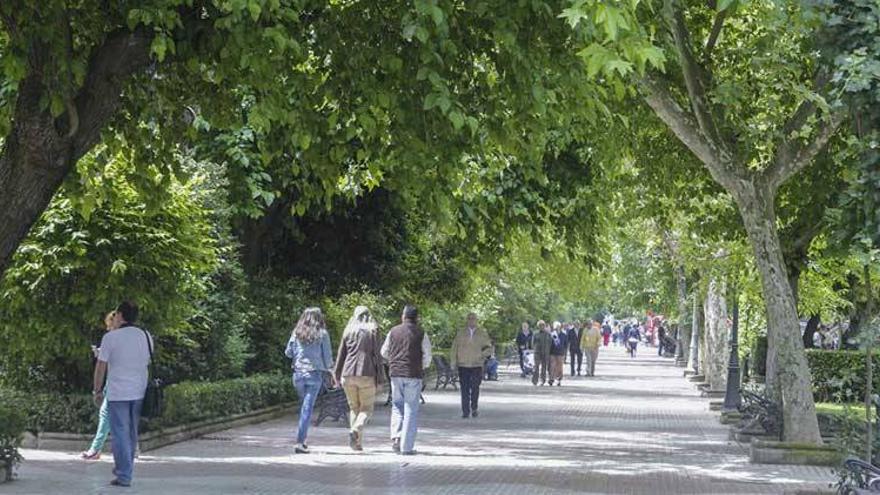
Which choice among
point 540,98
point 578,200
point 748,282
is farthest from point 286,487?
point 748,282

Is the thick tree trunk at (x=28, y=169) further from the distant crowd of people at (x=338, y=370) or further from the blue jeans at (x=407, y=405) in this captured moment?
the blue jeans at (x=407, y=405)

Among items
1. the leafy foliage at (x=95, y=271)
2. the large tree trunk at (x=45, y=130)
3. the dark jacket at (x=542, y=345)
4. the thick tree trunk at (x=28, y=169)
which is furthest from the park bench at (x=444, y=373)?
the thick tree trunk at (x=28, y=169)

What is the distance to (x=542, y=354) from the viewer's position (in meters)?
37.8

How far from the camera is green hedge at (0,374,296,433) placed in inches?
635

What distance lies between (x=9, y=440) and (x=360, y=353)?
4733 mm

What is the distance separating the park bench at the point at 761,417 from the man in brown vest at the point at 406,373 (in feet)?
15.5

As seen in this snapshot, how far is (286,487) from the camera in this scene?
13039 mm

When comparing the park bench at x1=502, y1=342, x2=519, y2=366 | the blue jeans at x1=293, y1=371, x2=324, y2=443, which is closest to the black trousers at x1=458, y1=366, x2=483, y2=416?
the blue jeans at x1=293, y1=371, x2=324, y2=443

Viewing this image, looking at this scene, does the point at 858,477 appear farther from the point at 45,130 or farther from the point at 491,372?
the point at 491,372

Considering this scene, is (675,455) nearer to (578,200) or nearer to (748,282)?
(578,200)

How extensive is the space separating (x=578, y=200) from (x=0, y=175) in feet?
40.8

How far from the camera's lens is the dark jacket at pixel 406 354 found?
16.5 metres

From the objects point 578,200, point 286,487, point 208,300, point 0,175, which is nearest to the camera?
point 0,175

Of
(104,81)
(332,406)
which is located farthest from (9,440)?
(332,406)
